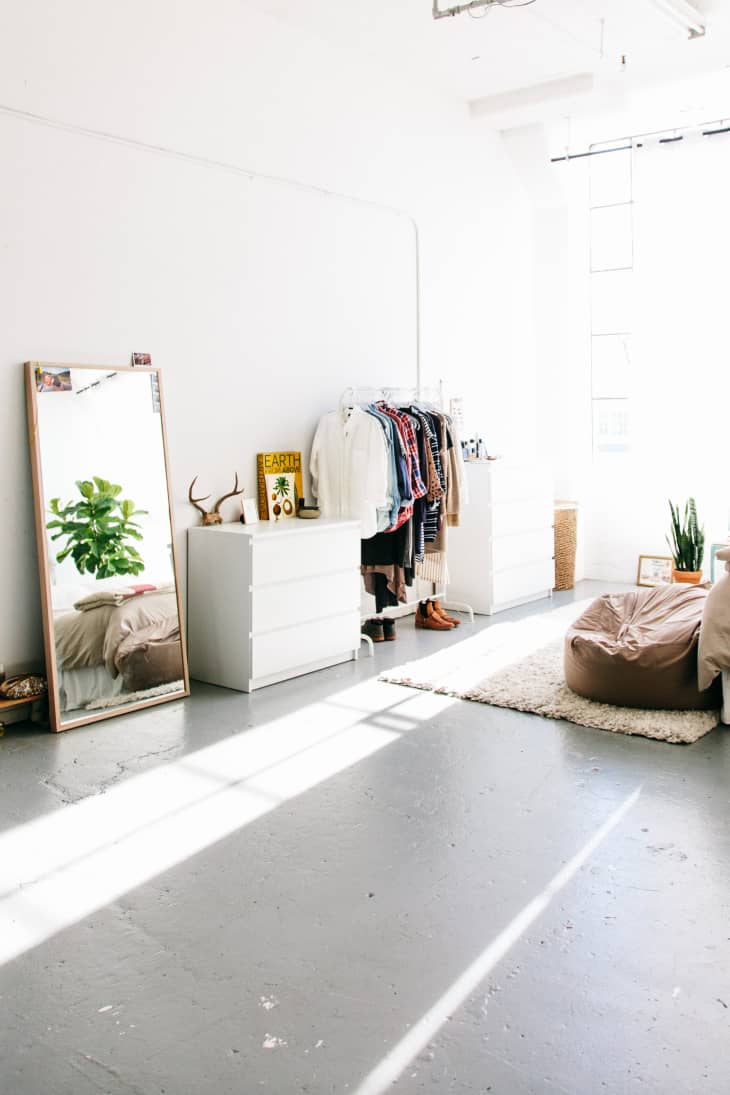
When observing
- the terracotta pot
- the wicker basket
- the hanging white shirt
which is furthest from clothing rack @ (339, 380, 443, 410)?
the terracotta pot

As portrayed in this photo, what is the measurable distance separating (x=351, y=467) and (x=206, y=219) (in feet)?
4.77

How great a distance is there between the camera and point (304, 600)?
4.79 m

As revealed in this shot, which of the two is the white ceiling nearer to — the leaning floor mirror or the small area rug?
the leaning floor mirror

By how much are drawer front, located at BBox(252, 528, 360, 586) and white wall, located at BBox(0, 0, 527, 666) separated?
0.56m

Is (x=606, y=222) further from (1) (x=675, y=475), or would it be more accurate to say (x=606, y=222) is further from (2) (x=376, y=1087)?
(2) (x=376, y=1087)

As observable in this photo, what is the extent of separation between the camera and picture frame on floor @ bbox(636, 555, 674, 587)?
→ 725cm

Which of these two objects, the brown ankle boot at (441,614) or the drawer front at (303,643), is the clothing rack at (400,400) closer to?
the brown ankle boot at (441,614)

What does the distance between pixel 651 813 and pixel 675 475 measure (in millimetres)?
4601

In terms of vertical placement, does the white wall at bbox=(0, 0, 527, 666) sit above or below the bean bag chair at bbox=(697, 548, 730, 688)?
above

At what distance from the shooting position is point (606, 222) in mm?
7520

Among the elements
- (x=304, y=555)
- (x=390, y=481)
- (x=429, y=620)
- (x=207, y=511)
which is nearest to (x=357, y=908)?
(x=304, y=555)

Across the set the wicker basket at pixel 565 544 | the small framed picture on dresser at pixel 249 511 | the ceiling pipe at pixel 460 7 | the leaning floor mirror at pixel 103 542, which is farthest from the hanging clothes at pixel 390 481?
the ceiling pipe at pixel 460 7

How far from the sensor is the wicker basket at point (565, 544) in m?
7.14

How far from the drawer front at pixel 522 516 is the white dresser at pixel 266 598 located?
1.53m
